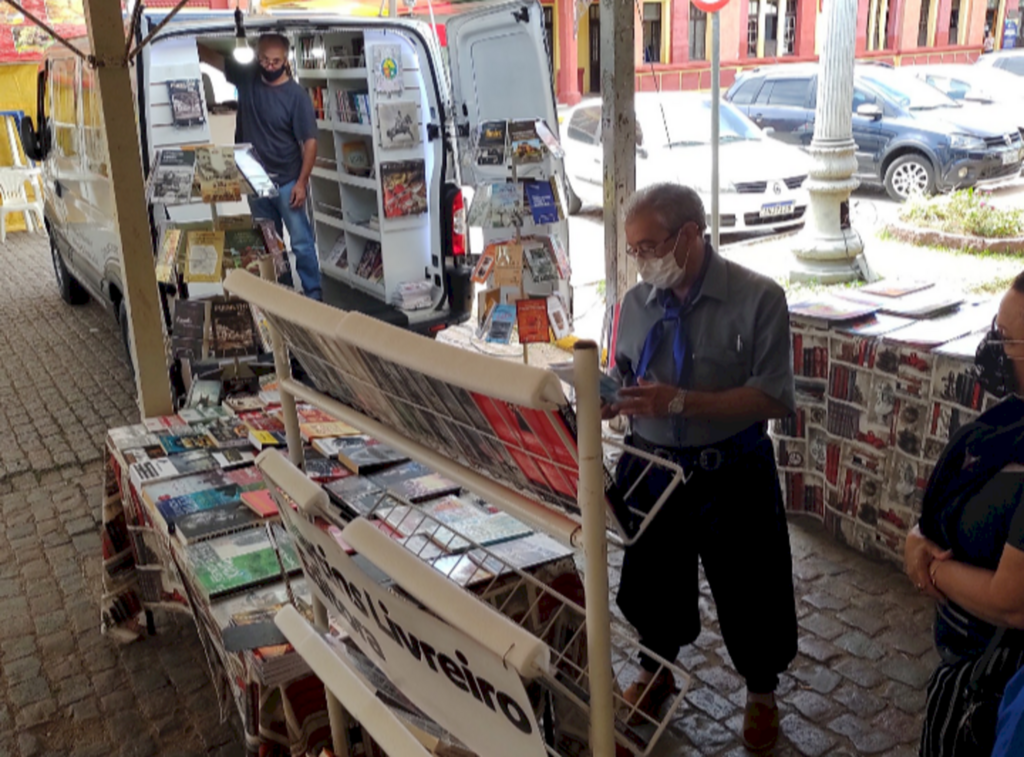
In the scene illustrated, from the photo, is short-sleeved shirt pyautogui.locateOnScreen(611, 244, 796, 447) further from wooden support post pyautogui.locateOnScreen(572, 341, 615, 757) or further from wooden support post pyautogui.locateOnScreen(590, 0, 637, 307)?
wooden support post pyautogui.locateOnScreen(590, 0, 637, 307)

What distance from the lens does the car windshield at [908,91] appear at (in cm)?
1164

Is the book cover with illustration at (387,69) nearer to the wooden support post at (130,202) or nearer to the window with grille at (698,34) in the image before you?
the wooden support post at (130,202)

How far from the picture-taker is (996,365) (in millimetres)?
1672

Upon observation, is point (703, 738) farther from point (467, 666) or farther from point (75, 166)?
point (75, 166)

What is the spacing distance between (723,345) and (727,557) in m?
0.61

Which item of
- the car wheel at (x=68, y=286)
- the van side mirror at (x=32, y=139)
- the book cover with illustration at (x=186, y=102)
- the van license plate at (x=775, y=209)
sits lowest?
the car wheel at (x=68, y=286)

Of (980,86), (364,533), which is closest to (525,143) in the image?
(364,533)

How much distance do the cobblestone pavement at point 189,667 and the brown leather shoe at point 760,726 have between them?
0.18 feet

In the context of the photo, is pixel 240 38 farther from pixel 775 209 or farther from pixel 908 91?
pixel 908 91

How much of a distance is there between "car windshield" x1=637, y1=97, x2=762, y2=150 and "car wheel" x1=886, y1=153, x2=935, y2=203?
8.05 ft

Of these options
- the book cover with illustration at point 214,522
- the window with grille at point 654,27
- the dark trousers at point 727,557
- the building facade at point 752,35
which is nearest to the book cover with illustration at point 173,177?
the book cover with illustration at point 214,522

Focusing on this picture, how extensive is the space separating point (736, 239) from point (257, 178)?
7.06 m

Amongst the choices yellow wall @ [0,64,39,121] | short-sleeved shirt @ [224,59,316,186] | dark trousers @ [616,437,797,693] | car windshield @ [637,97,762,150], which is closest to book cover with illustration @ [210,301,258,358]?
dark trousers @ [616,437,797,693]

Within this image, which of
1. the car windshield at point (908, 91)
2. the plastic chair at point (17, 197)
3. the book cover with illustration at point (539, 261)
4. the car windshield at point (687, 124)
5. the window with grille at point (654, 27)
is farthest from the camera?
the window with grille at point (654, 27)
